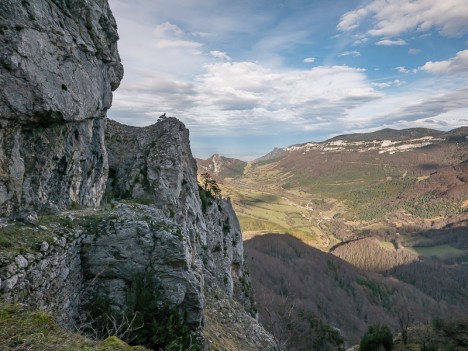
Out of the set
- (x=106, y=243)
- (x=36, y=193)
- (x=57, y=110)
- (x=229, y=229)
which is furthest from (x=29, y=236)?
(x=229, y=229)

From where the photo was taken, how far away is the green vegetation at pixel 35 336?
6.05m

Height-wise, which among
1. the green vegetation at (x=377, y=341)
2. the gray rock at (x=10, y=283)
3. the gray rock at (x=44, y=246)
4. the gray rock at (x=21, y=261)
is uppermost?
the gray rock at (x=44, y=246)

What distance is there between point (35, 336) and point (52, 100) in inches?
527

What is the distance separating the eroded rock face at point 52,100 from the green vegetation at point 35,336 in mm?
9130

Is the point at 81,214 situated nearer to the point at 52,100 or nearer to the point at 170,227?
→ the point at 170,227

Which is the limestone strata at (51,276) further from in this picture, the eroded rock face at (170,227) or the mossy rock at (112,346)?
the mossy rock at (112,346)

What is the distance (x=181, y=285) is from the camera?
1306cm

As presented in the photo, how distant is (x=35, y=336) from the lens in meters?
6.32

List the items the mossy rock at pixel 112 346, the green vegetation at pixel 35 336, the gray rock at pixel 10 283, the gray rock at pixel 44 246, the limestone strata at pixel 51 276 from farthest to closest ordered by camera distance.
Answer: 1. the gray rock at pixel 44 246
2. the limestone strata at pixel 51 276
3. the gray rock at pixel 10 283
4. the mossy rock at pixel 112 346
5. the green vegetation at pixel 35 336

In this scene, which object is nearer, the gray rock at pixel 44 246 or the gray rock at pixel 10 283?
the gray rock at pixel 10 283

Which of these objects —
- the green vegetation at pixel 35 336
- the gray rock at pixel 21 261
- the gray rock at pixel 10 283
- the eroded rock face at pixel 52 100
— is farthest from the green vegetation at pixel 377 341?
the gray rock at pixel 10 283

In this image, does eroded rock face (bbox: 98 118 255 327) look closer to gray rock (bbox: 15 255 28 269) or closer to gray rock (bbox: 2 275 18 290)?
gray rock (bbox: 15 255 28 269)

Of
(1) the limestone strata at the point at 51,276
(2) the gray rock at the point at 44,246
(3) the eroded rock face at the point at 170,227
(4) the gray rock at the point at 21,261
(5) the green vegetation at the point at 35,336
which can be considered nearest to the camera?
(5) the green vegetation at the point at 35,336

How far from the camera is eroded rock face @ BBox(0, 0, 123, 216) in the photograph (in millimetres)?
14641
